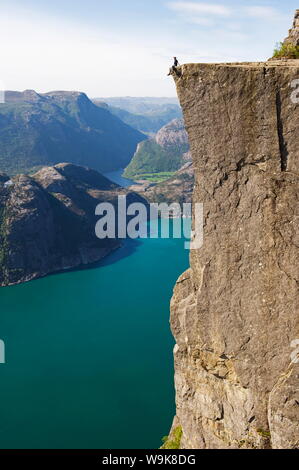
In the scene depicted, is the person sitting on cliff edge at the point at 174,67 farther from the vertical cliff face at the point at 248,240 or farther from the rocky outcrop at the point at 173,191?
the rocky outcrop at the point at 173,191

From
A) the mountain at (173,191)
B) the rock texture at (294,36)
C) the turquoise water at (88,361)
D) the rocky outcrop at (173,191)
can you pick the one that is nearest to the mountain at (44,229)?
the turquoise water at (88,361)

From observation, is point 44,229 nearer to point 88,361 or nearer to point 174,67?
point 88,361

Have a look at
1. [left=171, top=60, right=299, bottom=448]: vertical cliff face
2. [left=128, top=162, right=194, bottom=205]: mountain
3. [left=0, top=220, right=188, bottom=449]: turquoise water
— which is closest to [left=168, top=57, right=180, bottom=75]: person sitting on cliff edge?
[left=171, top=60, right=299, bottom=448]: vertical cliff face

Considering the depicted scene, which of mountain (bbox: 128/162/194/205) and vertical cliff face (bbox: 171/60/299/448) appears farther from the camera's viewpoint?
mountain (bbox: 128/162/194/205)

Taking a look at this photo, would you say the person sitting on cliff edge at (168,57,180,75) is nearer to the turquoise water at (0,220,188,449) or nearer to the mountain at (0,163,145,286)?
the turquoise water at (0,220,188,449)

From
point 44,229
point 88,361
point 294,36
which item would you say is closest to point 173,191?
point 44,229
